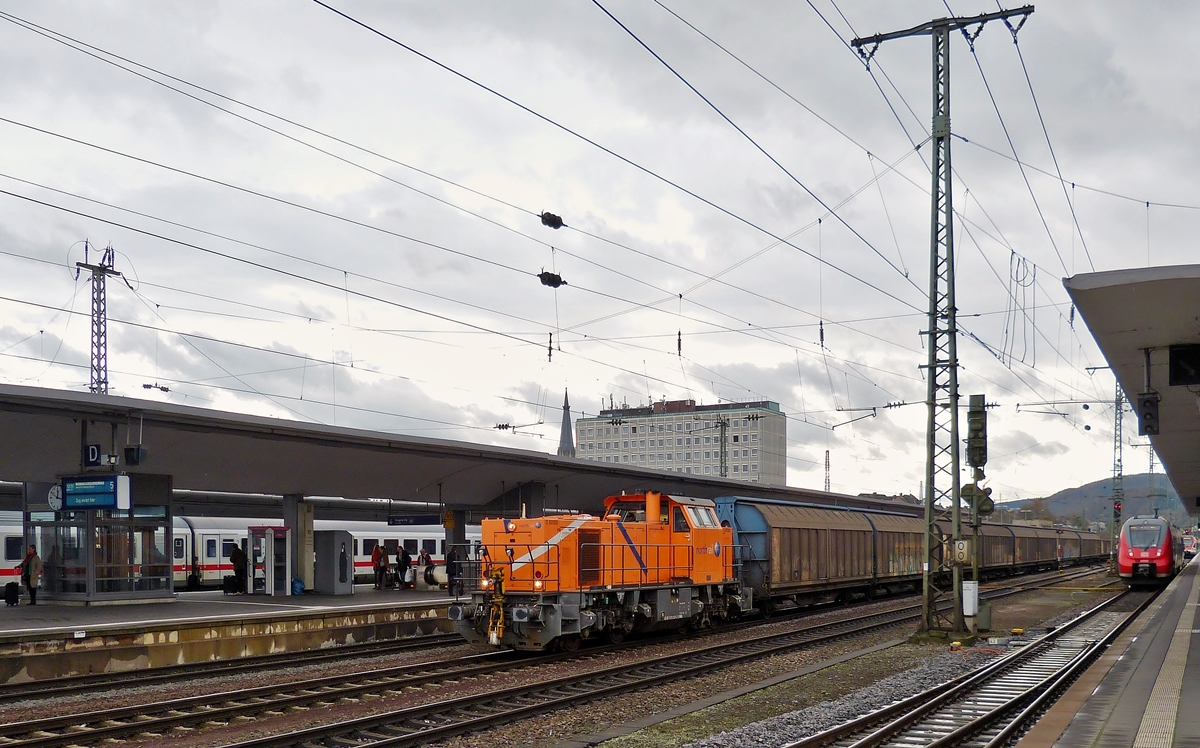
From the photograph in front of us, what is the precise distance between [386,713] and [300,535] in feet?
58.6

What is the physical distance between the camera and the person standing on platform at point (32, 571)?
22250 mm

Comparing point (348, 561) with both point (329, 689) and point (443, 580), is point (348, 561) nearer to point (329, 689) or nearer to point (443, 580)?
point (443, 580)

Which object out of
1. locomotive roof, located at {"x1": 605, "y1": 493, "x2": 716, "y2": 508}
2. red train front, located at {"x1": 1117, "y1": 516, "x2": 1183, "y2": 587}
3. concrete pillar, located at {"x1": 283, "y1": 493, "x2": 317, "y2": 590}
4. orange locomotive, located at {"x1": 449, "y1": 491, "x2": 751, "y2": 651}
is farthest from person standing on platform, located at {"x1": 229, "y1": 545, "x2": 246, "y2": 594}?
red train front, located at {"x1": 1117, "y1": 516, "x2": 1183, "y2": 587}

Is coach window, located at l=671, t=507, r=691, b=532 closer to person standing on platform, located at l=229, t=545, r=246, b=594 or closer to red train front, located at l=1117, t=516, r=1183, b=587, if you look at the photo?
person standing on platform, located at l=229, t=545, r=246, b=594

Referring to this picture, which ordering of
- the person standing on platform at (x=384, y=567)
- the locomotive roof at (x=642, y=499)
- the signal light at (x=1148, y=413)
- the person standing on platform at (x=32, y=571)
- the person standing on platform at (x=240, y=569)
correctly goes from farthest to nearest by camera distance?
the person standing on platform at (x=384, y=567)
the person standing on platform at (x=240, y=569)
the person standing on platform at (x=32, y=571)
the locomotive roof at (x=642, y=499)
the signal light at (x=1148, y=413)

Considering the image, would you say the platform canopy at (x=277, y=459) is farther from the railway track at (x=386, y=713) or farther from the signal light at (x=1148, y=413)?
the signal light at (x=1148, y=413)

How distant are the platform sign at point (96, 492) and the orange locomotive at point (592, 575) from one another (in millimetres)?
7656

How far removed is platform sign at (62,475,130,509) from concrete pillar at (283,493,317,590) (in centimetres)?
738

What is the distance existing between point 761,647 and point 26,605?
1646 centimetres

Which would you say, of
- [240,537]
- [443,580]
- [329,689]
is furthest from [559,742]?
[240,537]

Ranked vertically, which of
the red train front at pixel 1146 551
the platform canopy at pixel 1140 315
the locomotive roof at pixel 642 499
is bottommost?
the red train front at pixel 1146 551

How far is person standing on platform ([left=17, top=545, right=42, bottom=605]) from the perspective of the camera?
73.0ft

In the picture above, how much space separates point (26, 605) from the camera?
22.6 m

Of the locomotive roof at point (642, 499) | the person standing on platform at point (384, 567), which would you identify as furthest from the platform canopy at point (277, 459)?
the locomotive roof at point (642, 499)
